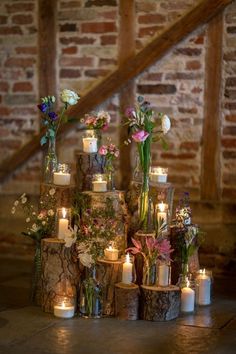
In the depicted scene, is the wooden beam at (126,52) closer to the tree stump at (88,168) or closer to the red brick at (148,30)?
the red brick at (148,30)

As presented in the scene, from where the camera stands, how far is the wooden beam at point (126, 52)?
5.74 metres

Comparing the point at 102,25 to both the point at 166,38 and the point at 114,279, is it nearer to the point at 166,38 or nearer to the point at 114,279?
the point at 166,38

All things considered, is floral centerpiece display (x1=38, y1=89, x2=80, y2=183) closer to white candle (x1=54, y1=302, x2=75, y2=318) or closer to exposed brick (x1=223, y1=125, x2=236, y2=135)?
white candle (x1=54, y1=302, x2=75, y2=318)

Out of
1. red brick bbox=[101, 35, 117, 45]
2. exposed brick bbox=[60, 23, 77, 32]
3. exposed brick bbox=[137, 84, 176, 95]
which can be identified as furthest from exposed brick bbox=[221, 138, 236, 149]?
exposed brick bbox=[60, 23, 77, 32]

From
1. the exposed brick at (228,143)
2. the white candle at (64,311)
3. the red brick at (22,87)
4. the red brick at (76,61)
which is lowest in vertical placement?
the white candle at (64,311)

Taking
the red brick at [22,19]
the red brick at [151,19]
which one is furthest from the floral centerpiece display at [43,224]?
the red brick at [22,19]

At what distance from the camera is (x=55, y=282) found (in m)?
4.39

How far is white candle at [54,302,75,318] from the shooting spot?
4301mm

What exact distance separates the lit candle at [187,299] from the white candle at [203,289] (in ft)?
0.56

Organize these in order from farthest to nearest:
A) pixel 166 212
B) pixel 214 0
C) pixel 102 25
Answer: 1. pixel 102 25
2. pixel 214 0
3. pixel 166 212

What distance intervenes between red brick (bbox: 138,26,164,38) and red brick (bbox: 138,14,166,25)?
0.05m

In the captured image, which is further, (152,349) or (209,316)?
(209,316)

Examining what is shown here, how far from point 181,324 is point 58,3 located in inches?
123

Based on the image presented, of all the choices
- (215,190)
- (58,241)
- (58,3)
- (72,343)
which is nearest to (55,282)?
(58,241)
